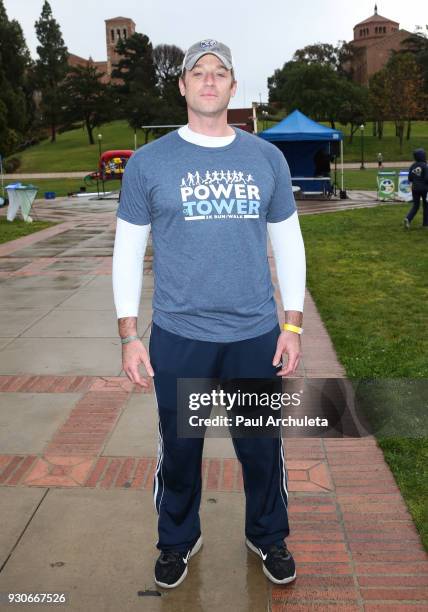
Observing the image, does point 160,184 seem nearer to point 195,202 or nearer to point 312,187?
point 195,202

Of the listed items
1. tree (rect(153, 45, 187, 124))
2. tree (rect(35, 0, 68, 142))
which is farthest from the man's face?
tree (rect(35, 0, 68, 142))

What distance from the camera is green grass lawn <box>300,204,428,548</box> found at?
12.6ft

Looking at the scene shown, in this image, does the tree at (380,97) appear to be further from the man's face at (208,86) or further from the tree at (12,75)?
the man's face at (208,86)

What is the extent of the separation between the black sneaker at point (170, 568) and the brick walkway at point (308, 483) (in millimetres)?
80

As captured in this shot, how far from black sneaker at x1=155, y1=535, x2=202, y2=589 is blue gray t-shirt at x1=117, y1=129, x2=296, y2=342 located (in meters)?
0.98

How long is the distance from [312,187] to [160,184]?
2269 cm

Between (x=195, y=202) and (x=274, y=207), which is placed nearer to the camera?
(x=195, y=202)

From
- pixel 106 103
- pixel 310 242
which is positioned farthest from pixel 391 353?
pixel 106 103

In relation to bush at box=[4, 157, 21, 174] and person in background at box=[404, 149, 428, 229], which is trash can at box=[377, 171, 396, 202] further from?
bush at box=[4, 157, 21, 174]

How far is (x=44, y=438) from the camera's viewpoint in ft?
13.5

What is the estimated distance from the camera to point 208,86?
239 cm

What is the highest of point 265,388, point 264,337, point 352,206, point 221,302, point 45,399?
point 221,302

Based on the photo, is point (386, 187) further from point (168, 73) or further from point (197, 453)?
point (168, 73)

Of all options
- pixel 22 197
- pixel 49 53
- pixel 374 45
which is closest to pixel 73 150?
pixel 49 53
